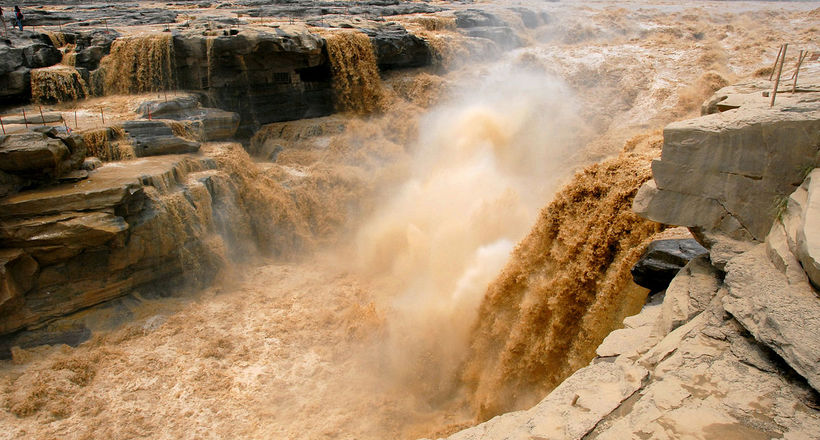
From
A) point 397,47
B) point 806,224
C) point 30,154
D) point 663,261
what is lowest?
point 663,261

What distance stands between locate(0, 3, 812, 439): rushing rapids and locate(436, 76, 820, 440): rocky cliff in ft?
4.06

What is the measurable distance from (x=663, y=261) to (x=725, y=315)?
52.2 inches

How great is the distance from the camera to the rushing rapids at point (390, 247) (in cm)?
655

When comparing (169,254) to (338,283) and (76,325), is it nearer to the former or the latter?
(76,325)

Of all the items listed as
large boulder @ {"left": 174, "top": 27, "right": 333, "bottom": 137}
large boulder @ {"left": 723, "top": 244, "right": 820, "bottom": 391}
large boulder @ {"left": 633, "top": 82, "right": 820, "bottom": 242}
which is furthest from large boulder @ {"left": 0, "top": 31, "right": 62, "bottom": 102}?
large boulder @ {"left": 723, "top": 244, "right": 820, "bottom": 391}

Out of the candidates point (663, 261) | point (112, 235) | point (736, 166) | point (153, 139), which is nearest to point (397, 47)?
point (153, 139)

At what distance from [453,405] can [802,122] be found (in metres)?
5.23

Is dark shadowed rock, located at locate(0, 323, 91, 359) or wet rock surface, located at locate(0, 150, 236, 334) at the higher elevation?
wet rock surface, located at locate(0, 150, 236, 334)

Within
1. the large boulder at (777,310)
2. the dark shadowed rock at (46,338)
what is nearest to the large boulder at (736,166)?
the large boulder at (777,310)

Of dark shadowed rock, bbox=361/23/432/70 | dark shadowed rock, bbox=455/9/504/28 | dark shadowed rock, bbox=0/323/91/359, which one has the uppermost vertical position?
dark shadowed rock, bbox=455/9/504/28

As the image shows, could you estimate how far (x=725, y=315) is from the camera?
146 inches

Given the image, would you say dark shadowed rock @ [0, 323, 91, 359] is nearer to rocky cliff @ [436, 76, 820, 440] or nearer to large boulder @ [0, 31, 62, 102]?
large boulder @ [0, 31, 62, 102]

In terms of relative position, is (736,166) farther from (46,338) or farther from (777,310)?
(46,338)

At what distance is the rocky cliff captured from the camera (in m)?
3.08
